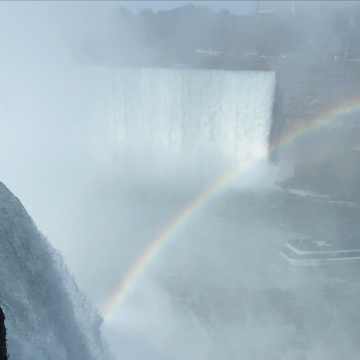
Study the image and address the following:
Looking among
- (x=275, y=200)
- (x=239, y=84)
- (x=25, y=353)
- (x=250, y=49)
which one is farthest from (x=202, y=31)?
(x=25, y=353)

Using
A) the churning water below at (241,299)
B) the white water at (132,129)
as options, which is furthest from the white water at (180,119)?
the churning water below at (241,299)

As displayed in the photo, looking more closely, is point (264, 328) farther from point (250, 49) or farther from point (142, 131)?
point (250, 49)

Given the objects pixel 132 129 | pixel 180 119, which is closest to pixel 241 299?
pixel 180 119

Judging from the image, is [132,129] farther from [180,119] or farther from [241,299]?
[241,299]

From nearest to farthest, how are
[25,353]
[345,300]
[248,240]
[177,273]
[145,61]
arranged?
[25,353] < [345,300] < [177,273] < [248,240] < [145,61]

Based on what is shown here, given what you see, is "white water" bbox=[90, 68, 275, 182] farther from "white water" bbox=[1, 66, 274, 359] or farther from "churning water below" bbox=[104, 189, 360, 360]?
"churning water below" bbox=[104, 189, 360, 360]

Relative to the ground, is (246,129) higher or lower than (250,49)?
lower

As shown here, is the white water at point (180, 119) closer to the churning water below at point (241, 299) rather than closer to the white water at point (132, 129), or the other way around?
the white water at point (132, 129)

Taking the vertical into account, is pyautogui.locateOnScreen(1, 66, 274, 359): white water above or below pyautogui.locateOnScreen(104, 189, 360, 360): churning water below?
above

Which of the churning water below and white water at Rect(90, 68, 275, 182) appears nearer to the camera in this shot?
the churning water below

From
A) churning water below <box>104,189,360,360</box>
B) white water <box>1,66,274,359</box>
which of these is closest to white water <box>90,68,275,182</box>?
white water <box>1,66,274,359</box>

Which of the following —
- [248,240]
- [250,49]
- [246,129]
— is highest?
[250,49]
